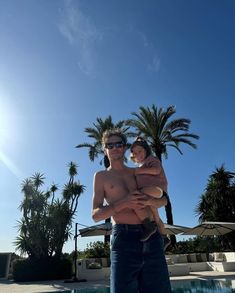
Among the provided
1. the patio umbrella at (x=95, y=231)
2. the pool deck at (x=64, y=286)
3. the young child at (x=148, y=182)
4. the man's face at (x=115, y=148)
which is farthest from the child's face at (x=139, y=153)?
the patio umbrella at (x=95, y=231)

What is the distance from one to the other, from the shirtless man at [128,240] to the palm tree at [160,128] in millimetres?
20687

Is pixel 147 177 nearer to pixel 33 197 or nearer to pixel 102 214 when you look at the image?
pixel 102 214

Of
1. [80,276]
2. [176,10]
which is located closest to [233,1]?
[176,10]

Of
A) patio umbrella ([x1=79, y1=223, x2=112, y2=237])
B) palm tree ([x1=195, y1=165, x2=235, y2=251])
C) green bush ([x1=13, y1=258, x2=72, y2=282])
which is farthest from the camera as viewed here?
palm tree ([x1=195, y1=165, x2=235, y2=251])

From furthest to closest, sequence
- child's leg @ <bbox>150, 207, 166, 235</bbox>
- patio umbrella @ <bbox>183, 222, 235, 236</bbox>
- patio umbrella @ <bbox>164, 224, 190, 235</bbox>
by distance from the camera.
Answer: patio umbrella @ <bbox>183, 222, 235, 236</bbox> < patio umbrella @ <bbox>164, 224, 190, 235</bbox> < child's leg @ <bbox>150, 207, 166, 235</bbox>

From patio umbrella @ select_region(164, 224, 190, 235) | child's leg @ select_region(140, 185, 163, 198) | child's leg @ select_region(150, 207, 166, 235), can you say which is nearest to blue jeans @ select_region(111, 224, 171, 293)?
child's leg @ select_region(150, 207, 166, 235)

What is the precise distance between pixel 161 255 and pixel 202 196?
26697 millimetres

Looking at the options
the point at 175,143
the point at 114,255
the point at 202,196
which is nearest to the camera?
the point at 114,255

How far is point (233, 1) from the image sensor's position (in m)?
13.2

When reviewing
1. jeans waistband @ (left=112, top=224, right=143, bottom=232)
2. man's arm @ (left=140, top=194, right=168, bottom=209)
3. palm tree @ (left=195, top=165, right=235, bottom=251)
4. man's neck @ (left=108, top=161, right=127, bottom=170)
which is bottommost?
jeans waistband @ (left=112, top=224, right=143, bottom=232)

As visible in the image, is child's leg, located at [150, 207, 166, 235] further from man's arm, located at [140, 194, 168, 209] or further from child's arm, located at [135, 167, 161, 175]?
child's arm, located at [135, 167, 161, 175]

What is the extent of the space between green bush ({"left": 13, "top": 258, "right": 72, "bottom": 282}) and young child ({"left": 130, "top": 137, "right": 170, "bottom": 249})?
19.0 metres

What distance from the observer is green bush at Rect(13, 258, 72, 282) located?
19438 millimetres

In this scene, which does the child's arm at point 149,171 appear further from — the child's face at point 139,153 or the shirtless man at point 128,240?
the child's face at point 139,153
